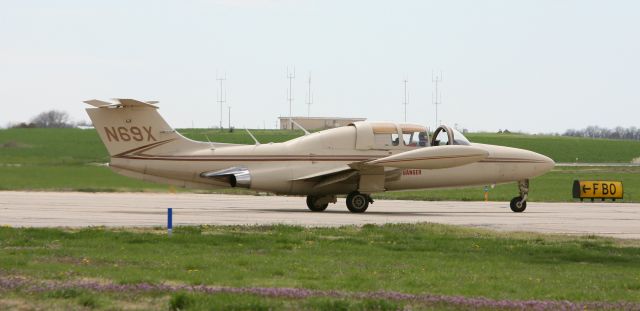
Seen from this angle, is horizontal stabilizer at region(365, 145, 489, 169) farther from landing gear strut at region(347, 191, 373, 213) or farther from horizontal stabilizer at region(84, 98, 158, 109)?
horizontal stabilizer at region(84, 98, 158, 109)

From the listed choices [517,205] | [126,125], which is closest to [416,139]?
[517,205]

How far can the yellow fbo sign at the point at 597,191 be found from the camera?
143 ft

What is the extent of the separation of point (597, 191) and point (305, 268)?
99.3 ft

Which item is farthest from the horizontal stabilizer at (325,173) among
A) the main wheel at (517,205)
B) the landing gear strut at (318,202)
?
the main wheel at (517,205)

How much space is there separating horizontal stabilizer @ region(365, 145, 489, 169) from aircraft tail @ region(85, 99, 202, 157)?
6522 millimetres

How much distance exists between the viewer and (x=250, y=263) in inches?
635

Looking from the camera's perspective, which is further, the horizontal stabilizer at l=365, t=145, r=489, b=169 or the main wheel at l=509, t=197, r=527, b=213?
the main wheel at l=509, t=197, r=527, b=213

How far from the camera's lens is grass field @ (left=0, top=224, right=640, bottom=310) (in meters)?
12.3

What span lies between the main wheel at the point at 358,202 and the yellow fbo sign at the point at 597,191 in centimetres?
1440

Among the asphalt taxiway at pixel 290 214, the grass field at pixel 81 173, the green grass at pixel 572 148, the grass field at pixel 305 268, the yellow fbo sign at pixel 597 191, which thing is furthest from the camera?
the green grass at pixel 572 148

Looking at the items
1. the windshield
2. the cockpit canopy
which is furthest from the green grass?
the windshield

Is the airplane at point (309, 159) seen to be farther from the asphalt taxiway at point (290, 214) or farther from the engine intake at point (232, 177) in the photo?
the asphalt taxiway at point (290, 214)

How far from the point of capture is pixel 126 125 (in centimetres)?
3073

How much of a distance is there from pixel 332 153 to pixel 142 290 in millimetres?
19894
